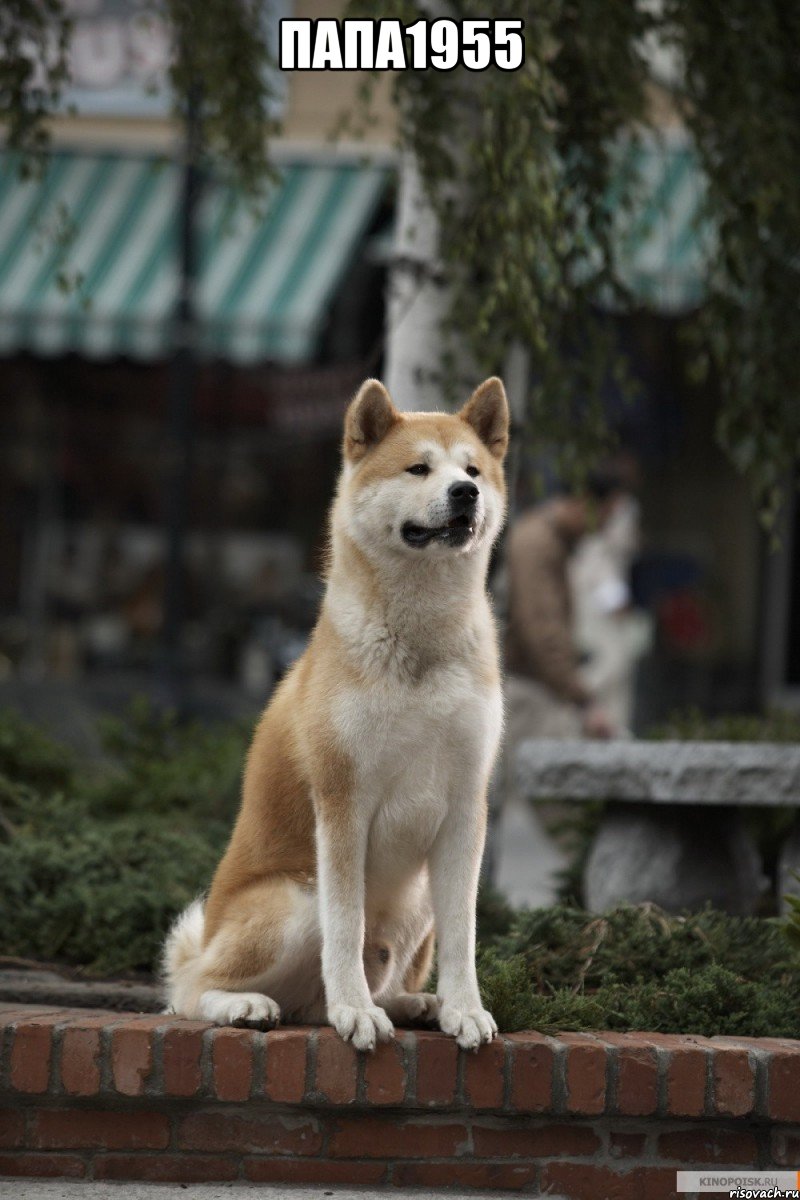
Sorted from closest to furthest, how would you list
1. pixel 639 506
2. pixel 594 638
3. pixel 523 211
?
pixel 523 211
pixel 594 638
pixel 639 506

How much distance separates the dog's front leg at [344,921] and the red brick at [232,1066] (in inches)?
8.6

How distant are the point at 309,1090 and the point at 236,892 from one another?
470 millimetres

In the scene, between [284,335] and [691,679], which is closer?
[284,335]

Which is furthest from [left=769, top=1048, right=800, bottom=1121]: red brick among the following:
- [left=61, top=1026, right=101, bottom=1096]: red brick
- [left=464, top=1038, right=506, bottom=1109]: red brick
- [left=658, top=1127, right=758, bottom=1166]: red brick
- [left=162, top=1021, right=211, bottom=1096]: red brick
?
[left=61, top=1026, right=101, bottom=1096]: red brick

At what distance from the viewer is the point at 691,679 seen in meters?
13.2

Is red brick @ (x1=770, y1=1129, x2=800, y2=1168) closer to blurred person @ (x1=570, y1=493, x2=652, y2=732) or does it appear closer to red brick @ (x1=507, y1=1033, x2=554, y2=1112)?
red brick @ (x1=507, y1=1033, x2=554, y2=1112)

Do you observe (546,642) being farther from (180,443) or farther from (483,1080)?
(483,1080)

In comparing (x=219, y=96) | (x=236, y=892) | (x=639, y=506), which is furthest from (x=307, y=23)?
(x=639, y=506)

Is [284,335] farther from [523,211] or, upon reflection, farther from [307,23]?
[523,211]

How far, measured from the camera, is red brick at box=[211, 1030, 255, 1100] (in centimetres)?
338

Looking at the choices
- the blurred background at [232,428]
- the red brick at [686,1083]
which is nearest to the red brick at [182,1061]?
the red brick at [686,1083]

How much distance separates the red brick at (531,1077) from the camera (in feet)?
11.1

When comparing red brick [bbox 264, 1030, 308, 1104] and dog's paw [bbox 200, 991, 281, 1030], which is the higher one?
dog's paw [bbox 200, 991, 281, 1030]

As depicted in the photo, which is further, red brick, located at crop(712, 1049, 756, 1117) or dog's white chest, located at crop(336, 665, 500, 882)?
red brick, located at crop(712, 1049, 756, 1117)
